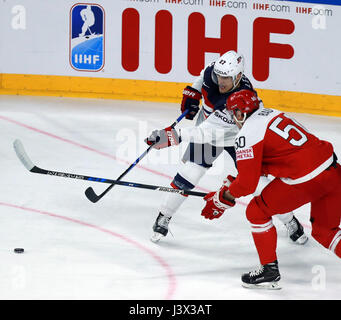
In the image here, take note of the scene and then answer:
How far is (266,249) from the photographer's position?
14.5 ft

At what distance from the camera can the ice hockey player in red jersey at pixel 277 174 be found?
14.0ft

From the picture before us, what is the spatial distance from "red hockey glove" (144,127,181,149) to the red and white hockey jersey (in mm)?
848

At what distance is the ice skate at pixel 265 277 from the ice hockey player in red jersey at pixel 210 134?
3.05ft

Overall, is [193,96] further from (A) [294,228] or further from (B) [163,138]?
(A) [294,228]

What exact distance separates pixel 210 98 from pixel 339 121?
3739 millimetres

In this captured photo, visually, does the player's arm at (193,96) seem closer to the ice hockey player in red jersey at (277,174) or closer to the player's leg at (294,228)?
the player's leg at (294,228)

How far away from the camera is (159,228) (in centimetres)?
530

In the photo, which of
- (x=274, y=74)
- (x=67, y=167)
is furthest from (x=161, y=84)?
(x=67, y=167)

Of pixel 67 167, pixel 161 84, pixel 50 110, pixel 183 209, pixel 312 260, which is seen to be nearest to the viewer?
pixel 312 260

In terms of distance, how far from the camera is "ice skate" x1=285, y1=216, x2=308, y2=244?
17.6 feet

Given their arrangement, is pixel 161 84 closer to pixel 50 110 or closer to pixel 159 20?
pixel 159 20

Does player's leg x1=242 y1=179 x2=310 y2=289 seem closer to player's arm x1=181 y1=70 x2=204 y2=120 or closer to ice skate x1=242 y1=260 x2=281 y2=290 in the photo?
ice skate x1=242 y1=260 x2=281 y2=290

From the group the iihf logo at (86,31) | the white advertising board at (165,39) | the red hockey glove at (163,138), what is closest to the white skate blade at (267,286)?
the red hockey glove at (163,138)

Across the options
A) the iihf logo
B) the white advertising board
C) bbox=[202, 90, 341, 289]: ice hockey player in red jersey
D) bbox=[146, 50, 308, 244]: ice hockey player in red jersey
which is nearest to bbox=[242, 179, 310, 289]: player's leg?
bbox=[202, 90, 341, 289]: ice hockey player in red jersey
